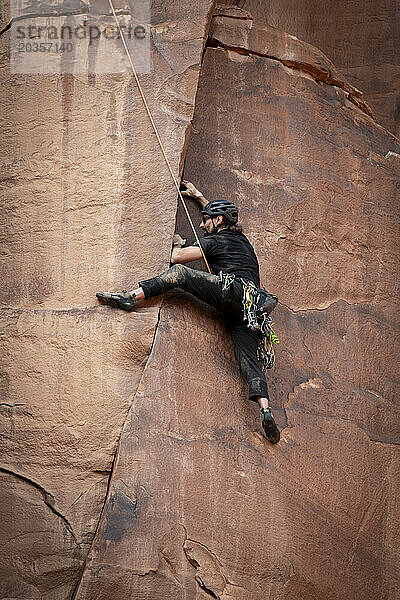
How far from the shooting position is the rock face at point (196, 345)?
5.66 meters

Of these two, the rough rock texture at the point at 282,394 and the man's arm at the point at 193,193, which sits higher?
the man's arm at the point at 193,193

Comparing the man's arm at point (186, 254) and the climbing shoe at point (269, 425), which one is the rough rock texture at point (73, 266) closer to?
the man's arm at point (186, 254)

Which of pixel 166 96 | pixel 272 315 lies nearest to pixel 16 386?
pixel 272 315

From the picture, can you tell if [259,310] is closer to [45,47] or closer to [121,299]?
[121,299]

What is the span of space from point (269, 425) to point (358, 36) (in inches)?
164

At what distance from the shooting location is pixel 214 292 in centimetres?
588

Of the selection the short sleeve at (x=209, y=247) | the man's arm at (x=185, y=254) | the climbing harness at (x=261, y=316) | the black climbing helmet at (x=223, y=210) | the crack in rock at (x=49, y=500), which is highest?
the black climbing helmet at (x=223, y=210)

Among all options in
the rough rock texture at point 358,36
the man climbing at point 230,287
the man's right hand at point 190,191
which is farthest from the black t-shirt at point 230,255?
the rough rock texture at point 358,36

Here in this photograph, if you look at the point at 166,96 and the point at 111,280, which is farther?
the point at 166,96

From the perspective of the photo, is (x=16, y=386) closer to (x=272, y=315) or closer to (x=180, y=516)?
(x=180, y=516)

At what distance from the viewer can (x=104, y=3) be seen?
675 cm

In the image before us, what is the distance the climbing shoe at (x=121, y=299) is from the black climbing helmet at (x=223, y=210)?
78cm

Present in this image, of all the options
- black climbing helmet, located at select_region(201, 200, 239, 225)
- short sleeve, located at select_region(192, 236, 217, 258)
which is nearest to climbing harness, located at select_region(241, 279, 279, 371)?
short sleeve, located at select_region(192, 236, 217, 258)

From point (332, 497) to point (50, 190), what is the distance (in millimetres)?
2682
